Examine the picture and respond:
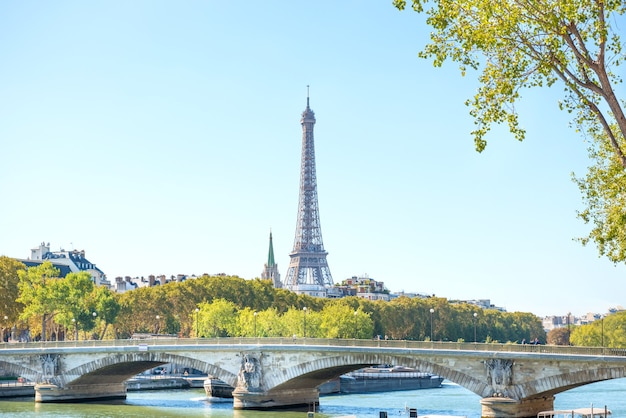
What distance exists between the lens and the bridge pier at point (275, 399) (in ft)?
213

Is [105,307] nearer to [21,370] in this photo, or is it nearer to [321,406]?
[21,370]

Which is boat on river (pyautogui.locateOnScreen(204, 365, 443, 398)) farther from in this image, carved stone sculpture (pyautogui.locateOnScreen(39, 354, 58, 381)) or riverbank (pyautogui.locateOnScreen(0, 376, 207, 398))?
carved stone sculpture (pyautogui.locateOnScreen(39, 354, 58, 381))

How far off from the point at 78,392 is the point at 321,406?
59.2 ft

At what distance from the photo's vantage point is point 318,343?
66000 millimetres

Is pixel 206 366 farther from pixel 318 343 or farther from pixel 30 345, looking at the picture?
pixel 30 345

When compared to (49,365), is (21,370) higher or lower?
lower

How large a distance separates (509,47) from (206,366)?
155 ft

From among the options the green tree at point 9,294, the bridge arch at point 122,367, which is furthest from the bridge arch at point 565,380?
the green tree at point 9,294

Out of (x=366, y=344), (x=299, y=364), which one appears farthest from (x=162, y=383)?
(x=366, y=344)

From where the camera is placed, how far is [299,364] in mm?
64125

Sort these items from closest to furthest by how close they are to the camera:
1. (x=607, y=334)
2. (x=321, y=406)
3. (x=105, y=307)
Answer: (x=321, y=406) → (x=105, y=307) → (x=607, y=334)

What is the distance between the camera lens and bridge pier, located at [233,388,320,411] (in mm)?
65000

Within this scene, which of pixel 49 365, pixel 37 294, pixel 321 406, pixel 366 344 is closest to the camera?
pixel 366 344

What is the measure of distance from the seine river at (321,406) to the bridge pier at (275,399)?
1044 millimetres
